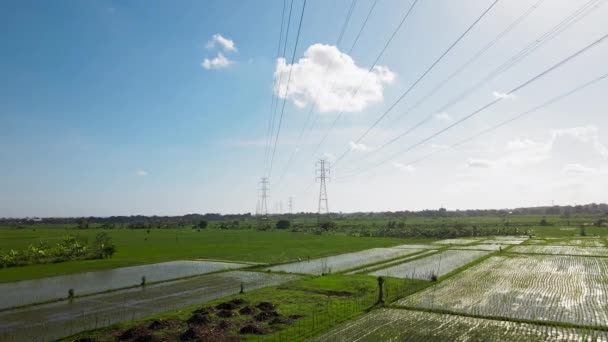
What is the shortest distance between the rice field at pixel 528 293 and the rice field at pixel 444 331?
155 centimetres

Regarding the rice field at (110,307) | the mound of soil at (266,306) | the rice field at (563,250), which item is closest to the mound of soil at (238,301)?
the mound of soil at (266,306)

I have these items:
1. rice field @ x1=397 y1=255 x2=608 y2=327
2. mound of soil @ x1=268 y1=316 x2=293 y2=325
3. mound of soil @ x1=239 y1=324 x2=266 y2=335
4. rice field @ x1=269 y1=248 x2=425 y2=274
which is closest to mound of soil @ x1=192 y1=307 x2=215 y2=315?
mound of soil @ x1=239 y1=324 x2=266 y2=335

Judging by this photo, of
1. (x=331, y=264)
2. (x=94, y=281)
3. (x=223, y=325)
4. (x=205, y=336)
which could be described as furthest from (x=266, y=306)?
(x=331, y=264)

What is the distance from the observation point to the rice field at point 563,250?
42.3 meters

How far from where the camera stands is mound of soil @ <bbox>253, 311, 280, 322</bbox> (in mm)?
17436

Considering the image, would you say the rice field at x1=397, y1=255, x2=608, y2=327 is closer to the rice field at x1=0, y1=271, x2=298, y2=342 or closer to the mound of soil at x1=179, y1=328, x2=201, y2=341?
the mound of soil at x1=179, y1=328, x2=201, y2=341

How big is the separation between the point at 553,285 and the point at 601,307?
6.62 m

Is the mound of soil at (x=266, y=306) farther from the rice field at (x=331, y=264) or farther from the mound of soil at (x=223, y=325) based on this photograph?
the rice field at (x=331, y=264)

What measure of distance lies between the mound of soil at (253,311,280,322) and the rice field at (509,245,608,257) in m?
39.0

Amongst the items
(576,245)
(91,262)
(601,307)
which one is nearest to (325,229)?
(576,245)

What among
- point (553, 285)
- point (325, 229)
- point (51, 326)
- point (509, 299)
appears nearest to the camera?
point (51, 326)

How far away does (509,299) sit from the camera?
21406 mm

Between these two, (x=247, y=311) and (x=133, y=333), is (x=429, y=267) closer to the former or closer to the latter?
(x=247, y=311)

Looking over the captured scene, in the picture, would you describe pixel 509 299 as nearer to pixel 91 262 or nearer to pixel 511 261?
pixel 511 261
